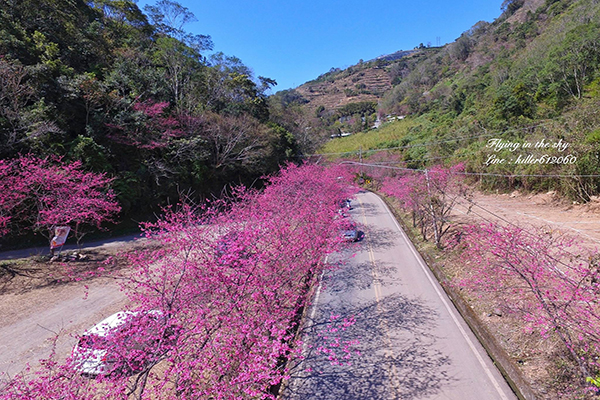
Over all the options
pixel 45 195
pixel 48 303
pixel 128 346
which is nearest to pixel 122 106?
pixel 45 195

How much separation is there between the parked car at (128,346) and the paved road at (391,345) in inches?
107

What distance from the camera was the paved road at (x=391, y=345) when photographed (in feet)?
21.1

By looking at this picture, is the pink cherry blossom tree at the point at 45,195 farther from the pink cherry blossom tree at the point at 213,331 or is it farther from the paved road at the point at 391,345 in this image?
the paved road at the point at 391,345

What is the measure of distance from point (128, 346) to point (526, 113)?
36646mm

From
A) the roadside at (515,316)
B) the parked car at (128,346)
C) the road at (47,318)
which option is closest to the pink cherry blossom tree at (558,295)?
the roadside at (515,316)

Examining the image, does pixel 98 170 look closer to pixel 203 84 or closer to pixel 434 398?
pixel 203 84

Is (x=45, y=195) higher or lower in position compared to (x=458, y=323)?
higher

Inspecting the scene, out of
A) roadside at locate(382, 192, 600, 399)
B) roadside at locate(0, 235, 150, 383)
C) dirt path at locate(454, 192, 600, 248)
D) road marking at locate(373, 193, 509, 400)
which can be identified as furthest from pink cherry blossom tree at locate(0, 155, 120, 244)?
dirt path at locate(454, 192, 600, 248)

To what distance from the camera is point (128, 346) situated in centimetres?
443

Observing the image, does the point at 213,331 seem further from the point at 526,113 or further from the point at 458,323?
the point at 526,113

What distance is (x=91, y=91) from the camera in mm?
18484

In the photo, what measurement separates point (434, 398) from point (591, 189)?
54.1ft

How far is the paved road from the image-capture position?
644cm

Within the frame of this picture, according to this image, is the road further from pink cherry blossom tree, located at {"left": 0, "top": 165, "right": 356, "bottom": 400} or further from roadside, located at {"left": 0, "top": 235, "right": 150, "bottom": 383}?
pink cherry blossom tree, located at {"left": 0, "top": 165, "right": 356, "bottom": 400}
